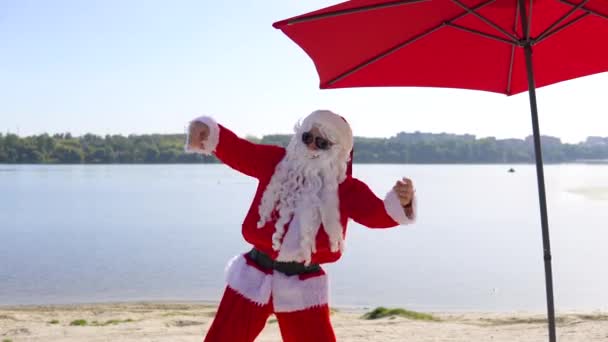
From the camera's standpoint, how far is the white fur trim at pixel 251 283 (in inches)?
119

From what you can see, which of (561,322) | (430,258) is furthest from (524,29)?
(430,258)

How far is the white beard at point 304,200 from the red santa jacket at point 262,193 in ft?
0.11

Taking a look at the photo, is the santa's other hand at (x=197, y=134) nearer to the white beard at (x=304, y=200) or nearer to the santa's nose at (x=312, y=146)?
the white beard at (x=304, y=200)

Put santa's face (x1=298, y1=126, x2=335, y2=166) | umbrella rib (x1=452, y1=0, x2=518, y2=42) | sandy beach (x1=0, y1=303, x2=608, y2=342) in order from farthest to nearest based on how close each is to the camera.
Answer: sandy beach (x1=0, y1=303, x2=608, y2=342) < santa's face (x1=298, y1=126, x2=335, y2=166) < umbrella rib (x1=452, y1=0, x2=518, y2=42)

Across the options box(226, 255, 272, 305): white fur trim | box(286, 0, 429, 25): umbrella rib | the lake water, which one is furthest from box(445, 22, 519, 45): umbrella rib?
the lake water

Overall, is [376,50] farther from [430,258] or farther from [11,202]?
[11,202]

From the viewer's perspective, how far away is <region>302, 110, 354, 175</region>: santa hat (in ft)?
10.6

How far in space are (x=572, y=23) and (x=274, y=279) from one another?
6.29 feet

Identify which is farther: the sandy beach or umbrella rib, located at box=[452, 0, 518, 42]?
the sandy beach

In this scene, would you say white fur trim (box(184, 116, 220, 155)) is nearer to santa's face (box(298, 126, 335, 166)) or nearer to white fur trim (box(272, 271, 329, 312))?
santa's face (box(298, 126, 335, 166))

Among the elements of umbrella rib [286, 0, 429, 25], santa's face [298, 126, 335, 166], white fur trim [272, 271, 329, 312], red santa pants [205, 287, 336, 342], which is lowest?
red santa pants [205, 287, 336, 342]

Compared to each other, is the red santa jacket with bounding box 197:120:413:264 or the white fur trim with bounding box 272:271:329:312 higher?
the red santa jacket with bounding box 197:120:413:264

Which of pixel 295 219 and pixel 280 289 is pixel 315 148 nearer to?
pixel 295 219

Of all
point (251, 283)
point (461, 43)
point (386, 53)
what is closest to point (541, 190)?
point (461, 43)
